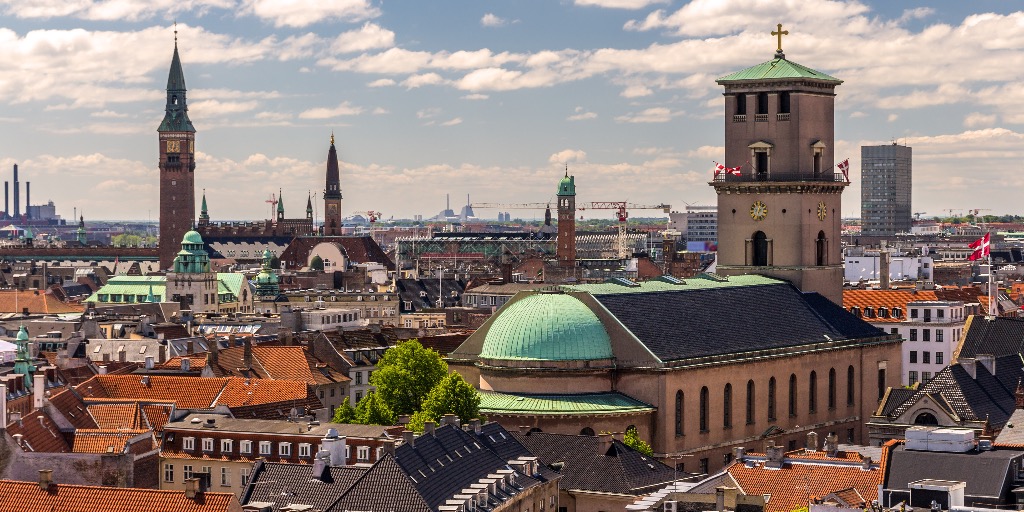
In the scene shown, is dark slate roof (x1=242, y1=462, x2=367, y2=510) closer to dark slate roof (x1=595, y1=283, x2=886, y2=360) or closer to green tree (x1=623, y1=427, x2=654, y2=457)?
green tree (x1=623, y1=427, x2=654, y2=457)

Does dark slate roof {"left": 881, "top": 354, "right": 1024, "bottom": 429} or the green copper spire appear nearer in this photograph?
the green copper spire

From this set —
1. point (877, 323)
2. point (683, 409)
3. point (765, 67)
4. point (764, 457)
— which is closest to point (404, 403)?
point (683, 409)

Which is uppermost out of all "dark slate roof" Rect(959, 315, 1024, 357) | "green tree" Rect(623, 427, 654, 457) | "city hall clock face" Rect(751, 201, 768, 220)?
"city hall clock face" Rect(751, 201, 768, 220)

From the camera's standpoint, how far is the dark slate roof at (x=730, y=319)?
112125 millimetres

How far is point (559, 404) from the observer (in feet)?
346

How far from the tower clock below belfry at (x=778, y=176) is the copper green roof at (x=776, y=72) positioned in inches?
2.5

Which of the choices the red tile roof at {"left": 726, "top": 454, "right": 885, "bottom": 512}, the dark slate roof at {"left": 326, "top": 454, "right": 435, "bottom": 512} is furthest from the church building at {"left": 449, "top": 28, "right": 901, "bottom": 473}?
the dark slate roof at {"left": 326, "top": 454, "right": 435, "bottom": 512}

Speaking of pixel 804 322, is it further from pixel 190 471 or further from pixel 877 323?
pixel 190 471

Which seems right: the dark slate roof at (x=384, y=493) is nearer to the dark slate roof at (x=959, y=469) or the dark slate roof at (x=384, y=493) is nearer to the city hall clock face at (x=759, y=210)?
the dark slate roof at (x=959, y=469)

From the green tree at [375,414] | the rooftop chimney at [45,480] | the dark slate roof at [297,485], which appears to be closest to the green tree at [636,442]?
the green tree at [375,414]

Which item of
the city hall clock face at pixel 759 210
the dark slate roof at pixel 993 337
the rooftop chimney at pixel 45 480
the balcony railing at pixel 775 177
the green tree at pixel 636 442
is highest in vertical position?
the balcony railing at pixel 775 177

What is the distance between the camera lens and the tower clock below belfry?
450 feet

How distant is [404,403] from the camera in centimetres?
11069

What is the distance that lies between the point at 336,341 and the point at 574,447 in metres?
59.5
